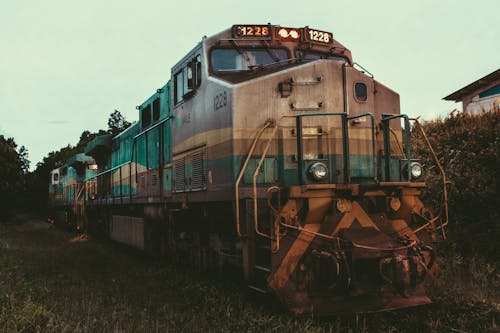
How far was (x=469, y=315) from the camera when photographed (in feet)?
A: 18.3

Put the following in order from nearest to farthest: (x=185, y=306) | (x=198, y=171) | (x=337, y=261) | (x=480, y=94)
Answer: (x=337, y=261), (x=185, y=306), (x=198, y=171), (x=480, y=94)

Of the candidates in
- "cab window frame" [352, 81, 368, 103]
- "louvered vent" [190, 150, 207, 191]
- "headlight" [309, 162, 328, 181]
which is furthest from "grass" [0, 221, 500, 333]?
"cab window frame" [352, 81, 368, 103]

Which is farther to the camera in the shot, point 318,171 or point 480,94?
point 480,94

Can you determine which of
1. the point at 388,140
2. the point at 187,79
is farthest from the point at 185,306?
the point at 187,79

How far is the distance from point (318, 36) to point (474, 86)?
1472 cm

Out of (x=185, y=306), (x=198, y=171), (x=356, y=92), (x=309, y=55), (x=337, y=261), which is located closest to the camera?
(x=337, y=261)

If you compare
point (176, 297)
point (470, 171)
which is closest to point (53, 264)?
point (176, 297)

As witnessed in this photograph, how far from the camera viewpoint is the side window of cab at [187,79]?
738cm

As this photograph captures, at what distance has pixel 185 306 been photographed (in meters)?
6.30

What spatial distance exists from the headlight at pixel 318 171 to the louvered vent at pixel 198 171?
2002 millimetres

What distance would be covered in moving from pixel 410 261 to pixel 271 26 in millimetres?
3692

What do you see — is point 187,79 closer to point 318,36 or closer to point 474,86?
point 318,36

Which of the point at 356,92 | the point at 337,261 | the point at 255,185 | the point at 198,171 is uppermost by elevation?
the point at 356,92

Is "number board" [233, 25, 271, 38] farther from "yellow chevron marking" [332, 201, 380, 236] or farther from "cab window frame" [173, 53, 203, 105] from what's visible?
"yellow chevron marking" [332, 201, 380, 236]
